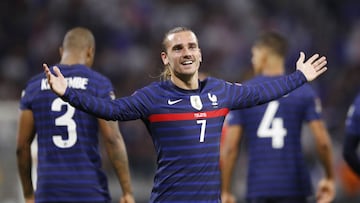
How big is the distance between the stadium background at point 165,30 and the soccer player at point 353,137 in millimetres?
7054

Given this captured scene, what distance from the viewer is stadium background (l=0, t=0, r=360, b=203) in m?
16.3

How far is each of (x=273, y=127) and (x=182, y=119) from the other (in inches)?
90.6

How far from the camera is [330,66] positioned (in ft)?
53.6

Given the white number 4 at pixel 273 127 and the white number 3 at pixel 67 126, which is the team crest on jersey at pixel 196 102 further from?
the white number 4 at pixel 273 127

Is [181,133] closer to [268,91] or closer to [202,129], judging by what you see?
[202,129]

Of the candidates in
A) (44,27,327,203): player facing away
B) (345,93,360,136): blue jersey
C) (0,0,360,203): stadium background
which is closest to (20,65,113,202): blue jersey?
(44,27,327,203): player facing away

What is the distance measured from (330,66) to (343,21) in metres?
1.23

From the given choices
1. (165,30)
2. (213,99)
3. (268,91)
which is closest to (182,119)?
(213,99)

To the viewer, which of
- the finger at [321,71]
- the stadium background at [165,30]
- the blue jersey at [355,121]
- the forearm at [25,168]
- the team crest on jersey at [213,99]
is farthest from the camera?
the stadium background at [165,30]

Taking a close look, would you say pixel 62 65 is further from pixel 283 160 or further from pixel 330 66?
pixel 330 66

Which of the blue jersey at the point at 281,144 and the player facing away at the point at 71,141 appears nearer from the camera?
the player facing away at the point at 71,141

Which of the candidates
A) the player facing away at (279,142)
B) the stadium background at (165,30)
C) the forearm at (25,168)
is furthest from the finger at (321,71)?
the stadium background at (165,30)

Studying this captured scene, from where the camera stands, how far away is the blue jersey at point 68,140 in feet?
25.3

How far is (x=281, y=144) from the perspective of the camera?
891 centimetres
